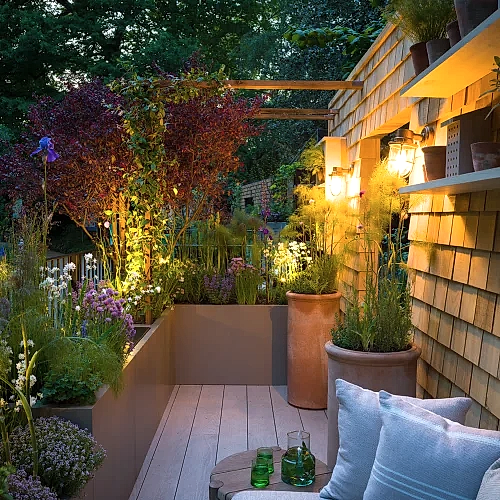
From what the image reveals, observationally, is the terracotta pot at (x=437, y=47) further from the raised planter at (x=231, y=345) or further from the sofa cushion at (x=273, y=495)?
the raised planter at (x=231, y=345)

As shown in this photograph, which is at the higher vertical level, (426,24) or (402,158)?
(426,24)

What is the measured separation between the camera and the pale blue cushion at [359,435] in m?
1.82

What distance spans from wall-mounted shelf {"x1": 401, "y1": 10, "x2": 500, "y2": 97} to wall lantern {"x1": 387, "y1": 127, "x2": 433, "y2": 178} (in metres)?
0.44

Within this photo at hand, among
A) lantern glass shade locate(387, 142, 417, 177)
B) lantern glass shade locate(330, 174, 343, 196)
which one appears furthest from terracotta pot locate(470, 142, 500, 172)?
lantern glass shade locate(330, 174, 343, 196)

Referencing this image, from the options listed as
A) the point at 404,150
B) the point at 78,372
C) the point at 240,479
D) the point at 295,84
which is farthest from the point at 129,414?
the point at 295,84

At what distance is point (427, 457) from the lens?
1.59 m

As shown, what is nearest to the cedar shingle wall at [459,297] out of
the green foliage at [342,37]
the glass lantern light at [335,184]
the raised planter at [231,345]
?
the glass lantern light at [335,184]

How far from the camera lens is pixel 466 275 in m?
2.51

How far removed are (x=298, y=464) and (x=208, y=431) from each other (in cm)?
220

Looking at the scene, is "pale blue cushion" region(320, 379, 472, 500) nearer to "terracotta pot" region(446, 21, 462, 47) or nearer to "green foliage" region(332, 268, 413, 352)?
"green foliage" region(332, 268, 413, 352)

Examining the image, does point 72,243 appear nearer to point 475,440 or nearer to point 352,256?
point 352,256

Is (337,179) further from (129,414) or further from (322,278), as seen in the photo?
(129,414)

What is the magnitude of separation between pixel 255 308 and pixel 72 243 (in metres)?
10.1

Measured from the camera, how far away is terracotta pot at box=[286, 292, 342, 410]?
4.66m
